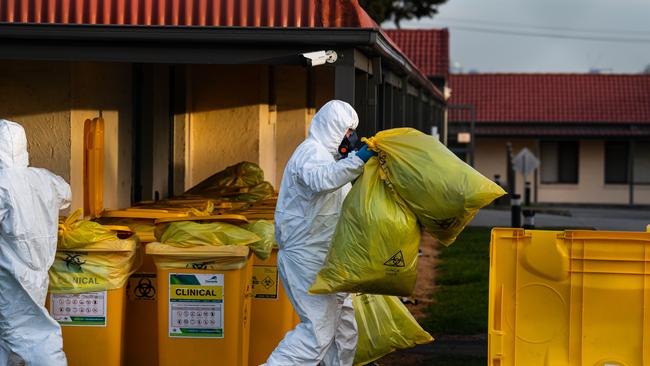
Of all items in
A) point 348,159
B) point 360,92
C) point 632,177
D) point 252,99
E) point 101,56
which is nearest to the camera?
point 348,159

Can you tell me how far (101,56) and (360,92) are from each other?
93.2 inches

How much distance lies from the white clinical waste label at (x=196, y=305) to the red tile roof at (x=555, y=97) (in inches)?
1424

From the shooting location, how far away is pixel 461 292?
47.5ft

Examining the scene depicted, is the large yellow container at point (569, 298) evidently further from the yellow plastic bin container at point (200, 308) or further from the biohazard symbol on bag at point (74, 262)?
the biohazard symbol on bag at point (74, 262)

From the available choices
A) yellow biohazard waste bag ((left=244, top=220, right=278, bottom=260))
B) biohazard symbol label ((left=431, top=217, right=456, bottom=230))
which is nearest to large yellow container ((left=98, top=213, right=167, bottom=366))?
yellow biohazard waste bag ((left=244, top=220, right=278, bottom=260))

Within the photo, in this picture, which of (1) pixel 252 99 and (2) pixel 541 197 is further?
(2) pixel 541 197

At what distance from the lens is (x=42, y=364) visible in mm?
7688

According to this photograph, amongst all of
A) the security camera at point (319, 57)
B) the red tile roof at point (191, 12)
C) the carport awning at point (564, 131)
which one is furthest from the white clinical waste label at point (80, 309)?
the carport awning at point (564, 131)

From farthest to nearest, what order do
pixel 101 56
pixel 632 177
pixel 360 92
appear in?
1. pixel 632 177
2. pixel 360 92
3. pixel 101 56

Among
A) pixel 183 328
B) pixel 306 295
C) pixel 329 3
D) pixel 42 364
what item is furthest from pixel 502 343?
pixel 329 3

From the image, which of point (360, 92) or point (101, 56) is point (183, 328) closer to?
point (101, 56)

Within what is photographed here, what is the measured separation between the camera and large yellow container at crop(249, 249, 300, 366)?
8.94 meters

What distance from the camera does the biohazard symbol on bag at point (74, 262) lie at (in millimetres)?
8164

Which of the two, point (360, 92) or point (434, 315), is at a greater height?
point (360, 92)
